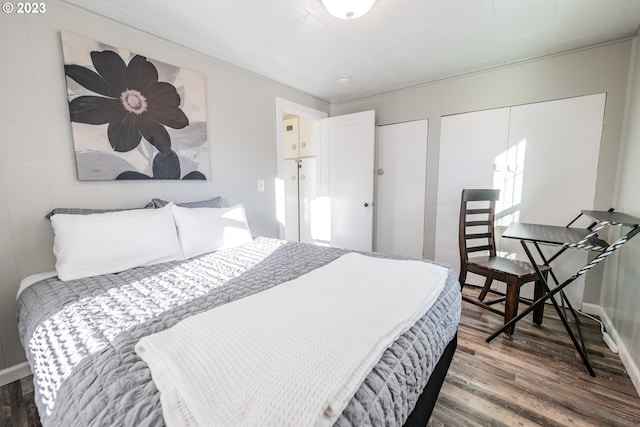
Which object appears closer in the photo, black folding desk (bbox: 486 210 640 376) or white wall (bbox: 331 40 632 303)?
black folding desk (bbox: 486 210 640 376)

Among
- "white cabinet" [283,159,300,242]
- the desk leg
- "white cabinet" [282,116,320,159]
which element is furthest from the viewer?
"white cabinet" [283,159,300,242]

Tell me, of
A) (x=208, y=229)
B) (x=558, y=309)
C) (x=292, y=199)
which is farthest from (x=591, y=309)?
(x=292, y=199)

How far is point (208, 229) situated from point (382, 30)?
1937 mm

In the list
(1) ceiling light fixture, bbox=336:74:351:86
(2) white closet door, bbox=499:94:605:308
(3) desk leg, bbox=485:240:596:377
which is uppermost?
(1) ceiling light fixture, bbox=336:74:351:86

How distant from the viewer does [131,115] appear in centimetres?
182

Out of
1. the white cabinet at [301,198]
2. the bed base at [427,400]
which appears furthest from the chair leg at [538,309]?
the white cabinet at [301,198]

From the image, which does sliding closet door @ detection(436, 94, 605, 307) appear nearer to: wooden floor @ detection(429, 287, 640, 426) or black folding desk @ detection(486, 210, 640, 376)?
black folding desk @ detection(486, 210, 640, 376)

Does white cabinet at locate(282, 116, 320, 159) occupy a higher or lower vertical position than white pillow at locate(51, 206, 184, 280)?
higher

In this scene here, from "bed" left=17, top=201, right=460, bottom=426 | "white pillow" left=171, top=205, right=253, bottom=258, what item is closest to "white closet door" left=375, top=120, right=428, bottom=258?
"bed" left=17, top=201, right=460, bottom=426

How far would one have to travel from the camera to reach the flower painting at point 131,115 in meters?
1.62

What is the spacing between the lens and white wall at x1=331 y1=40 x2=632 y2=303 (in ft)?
6.90

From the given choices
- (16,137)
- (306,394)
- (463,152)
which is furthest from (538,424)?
(16,137)

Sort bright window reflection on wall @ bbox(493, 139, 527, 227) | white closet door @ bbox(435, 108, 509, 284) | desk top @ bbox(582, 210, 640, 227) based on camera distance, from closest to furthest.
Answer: desk top @ bbox(582, 210, 640, 227), bright window reflection on wall @ bbox(493, 139, 527, 227), white closet door @ bbox(435, 108, 509, 284)

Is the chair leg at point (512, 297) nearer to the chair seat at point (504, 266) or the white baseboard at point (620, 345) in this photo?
the chair seat at point (504, 266)
